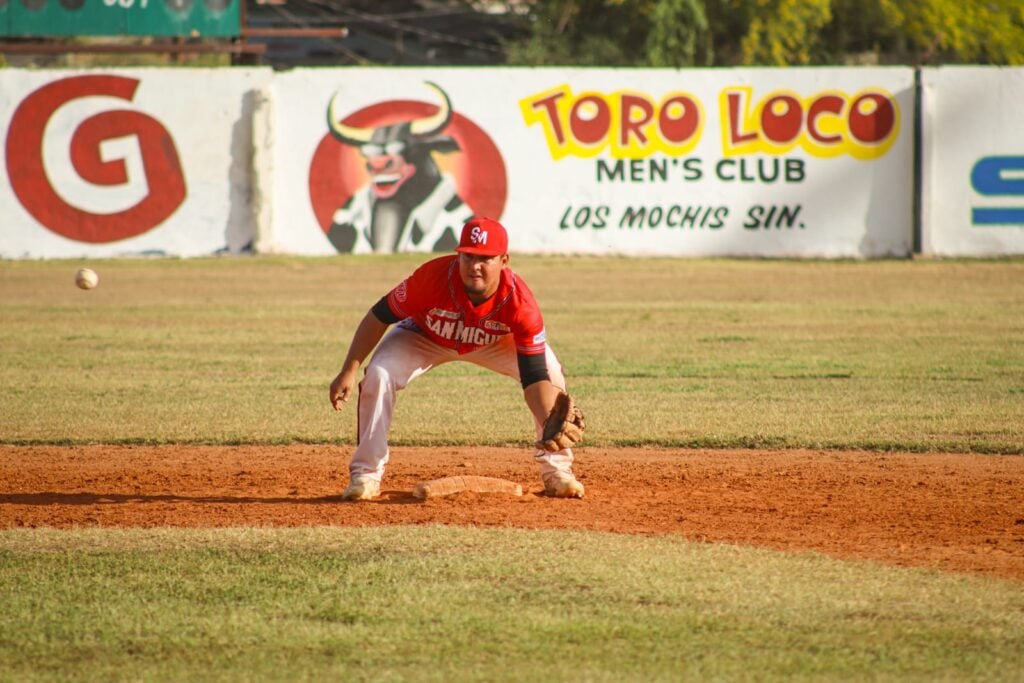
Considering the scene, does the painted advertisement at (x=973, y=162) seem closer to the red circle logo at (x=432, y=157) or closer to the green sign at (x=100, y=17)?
the red circle logo at (x=432, y=157)

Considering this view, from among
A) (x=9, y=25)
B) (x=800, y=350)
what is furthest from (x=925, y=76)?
(x=9, y=25)

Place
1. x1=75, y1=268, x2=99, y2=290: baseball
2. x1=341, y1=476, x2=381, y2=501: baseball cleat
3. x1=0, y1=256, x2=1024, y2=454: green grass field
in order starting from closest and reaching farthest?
x1=341, y1=476, x2=381, y2=501: baseball cleat < x1=0, y1=256, x2=1024, y2=454: green grass field < x1=75, y1=268, x2=99, y2=290: baseball

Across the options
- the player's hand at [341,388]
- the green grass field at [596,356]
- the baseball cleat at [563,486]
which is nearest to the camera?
the player's hand at [341,388]

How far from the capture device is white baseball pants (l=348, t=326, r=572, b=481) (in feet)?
21.6

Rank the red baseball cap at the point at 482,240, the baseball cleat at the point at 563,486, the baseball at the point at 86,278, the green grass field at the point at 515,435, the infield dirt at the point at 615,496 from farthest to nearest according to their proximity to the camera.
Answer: the baseball at the point at 86,278
the baseball cleat at the point at 563,486
the infield dirt at the point at 615,496
the red baseball cap at the point at 482,240
the green grass field at the point at 515,435

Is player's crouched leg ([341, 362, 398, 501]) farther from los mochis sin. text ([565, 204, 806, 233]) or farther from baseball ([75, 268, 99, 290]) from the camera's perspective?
los mochis sin. text ([565, 204, 806, 233])

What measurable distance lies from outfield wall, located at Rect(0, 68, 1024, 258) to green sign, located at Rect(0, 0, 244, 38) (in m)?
1.19

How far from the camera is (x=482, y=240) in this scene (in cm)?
612

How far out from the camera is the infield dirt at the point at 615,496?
6.21 meters

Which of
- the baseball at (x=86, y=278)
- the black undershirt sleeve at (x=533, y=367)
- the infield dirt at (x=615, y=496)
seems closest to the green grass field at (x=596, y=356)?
the baseball at (x=86, y=278)

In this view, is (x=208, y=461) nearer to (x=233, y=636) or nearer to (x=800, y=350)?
(x=233, y=636)

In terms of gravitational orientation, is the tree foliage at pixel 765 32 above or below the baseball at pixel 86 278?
above

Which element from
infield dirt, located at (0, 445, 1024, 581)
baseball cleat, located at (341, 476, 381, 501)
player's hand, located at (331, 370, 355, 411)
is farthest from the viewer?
baseball cleat, located at (341, 476, 381, 501)

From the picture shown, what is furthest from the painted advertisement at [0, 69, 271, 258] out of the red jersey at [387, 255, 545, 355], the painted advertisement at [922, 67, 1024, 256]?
the red jersey at [387, 255, 545, 355]
